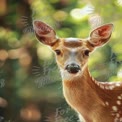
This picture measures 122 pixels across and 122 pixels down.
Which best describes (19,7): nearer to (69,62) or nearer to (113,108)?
(69,62)

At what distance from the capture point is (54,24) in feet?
4.16

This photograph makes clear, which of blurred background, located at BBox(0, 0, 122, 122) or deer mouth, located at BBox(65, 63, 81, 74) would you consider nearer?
deer mouth, located at BBox(65, 63, 81, 74)

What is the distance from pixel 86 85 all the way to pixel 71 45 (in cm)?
12

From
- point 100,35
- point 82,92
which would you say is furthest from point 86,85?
point 100,35

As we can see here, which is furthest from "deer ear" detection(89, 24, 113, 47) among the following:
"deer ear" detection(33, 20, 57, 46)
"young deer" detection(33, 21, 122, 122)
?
"deer ear" detection(33, 20, 57, 46)

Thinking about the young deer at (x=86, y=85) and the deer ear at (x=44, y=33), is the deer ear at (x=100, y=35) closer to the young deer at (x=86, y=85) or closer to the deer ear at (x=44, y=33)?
the young deer at (x=86, y=85)

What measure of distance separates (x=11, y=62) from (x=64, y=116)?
0.74ft

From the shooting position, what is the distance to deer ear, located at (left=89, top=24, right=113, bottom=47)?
3.91 feet

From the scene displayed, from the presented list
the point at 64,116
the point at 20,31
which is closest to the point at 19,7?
the point at 20,31

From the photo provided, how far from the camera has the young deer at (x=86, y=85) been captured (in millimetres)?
1166

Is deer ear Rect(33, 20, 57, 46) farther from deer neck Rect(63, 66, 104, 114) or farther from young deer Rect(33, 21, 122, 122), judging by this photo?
deer neck Rect(63, 66, 104, 114)

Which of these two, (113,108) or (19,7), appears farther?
(19,7)

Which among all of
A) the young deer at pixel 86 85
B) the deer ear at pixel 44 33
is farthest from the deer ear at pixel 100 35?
the deer ear at pixel 44 33

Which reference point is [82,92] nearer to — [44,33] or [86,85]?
[86,85]
